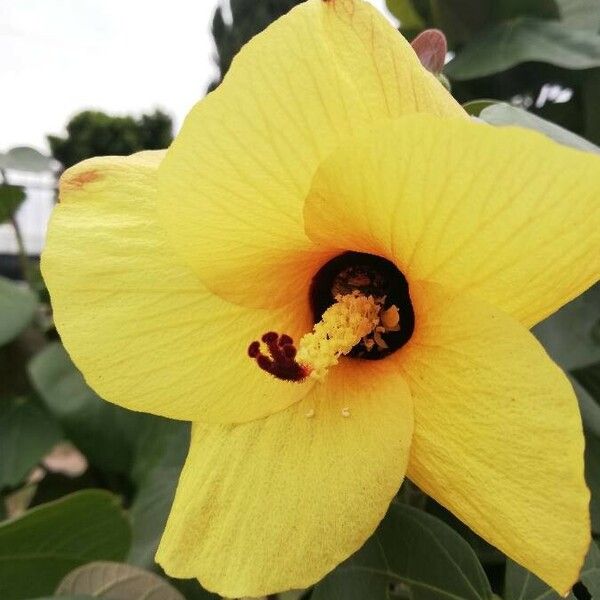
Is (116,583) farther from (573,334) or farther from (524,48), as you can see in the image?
(524,48)

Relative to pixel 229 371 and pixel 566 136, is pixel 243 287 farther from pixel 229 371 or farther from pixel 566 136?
pixel 566 136

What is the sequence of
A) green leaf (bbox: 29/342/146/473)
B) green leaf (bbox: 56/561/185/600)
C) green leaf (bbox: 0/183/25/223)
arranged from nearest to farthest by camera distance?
green leaf (bbox: 56/561/185/600)
green leaf (bbox: 29/342/146/473)
green leaf (bbox: 0/183/25/223)

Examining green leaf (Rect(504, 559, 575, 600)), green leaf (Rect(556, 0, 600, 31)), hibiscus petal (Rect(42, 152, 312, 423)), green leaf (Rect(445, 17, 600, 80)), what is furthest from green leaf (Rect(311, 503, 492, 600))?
green leaf (Rect(556, 0, 600, 31))

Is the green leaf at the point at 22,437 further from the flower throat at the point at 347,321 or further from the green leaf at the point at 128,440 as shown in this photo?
the flower throat at the point at 347,321

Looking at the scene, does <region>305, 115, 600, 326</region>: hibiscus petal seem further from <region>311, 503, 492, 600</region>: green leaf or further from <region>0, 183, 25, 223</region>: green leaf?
<region>0, 183, 25, 223</region>: green leaf

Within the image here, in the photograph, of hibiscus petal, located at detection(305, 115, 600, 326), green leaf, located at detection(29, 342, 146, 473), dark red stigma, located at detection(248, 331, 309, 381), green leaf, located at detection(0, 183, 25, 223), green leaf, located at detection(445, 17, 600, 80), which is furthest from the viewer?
green leaf, located at detection(0, 183, 25, 223)

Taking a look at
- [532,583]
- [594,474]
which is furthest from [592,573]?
[594,474]
